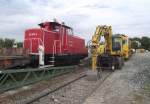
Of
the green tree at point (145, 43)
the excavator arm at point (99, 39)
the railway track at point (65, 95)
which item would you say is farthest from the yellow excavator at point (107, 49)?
the green tree at point (145, 43)

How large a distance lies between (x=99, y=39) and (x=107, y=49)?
4.25 meters

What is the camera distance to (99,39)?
2295 cm

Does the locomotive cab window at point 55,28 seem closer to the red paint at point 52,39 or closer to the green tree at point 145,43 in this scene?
the red paint at point 52,39

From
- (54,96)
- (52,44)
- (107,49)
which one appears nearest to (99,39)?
(52,44)

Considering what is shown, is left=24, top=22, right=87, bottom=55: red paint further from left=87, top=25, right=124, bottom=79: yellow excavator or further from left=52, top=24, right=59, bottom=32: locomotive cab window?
left=87, top=25, right=124, bottom=79: yellow excavator

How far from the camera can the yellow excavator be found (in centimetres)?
2294

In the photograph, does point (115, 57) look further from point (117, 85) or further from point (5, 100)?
point (5, 100)

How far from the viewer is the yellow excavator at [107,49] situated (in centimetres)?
2294

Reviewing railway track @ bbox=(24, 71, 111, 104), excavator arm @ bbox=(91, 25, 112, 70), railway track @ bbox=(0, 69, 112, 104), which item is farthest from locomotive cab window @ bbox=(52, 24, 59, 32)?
railway track @ bbox=(0, 69, 112, 104)

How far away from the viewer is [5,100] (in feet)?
36.8

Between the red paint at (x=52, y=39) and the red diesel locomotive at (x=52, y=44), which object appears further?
the red paint at (x=52, y=39)

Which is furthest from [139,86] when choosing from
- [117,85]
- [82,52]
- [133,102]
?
[82,52]

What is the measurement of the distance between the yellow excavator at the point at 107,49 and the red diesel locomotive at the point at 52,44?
6.93 ft

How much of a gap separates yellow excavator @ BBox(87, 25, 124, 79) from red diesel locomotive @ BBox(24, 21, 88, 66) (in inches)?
83.2
